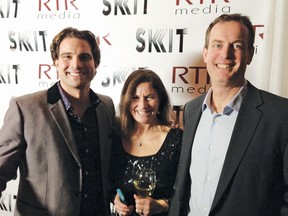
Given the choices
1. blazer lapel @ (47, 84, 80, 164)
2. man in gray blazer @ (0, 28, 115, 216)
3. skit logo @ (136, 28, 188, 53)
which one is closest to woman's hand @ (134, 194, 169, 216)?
man in gray blazer @ (0, 28, 115, 216)

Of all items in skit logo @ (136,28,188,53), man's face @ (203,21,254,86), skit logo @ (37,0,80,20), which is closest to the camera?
man's face @ (203,21,254,86)

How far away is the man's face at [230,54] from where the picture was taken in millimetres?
1497

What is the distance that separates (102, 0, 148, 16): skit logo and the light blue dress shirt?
1021 millimetres

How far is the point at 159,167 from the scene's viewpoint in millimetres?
1788

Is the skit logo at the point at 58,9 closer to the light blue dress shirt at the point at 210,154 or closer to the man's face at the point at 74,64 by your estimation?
the man's face at the point at 74,64

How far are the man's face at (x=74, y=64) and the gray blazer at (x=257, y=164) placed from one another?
0.90 metres

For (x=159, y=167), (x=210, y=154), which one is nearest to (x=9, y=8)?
(x=159, y=167)

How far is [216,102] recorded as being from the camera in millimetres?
1621

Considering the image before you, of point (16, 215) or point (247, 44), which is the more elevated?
point (247, 44)

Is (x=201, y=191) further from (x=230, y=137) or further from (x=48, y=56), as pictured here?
(x=48, y=56)

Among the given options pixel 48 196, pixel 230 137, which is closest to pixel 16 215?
pixel 48 196

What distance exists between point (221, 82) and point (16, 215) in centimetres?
133

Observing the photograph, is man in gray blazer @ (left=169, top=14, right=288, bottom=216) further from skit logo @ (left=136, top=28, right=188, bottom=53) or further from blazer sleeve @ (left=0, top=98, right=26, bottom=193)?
blazer sleeve @ (left=0, top=98, right=26, bottom=193)

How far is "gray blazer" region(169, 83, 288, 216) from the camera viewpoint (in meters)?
1.39
